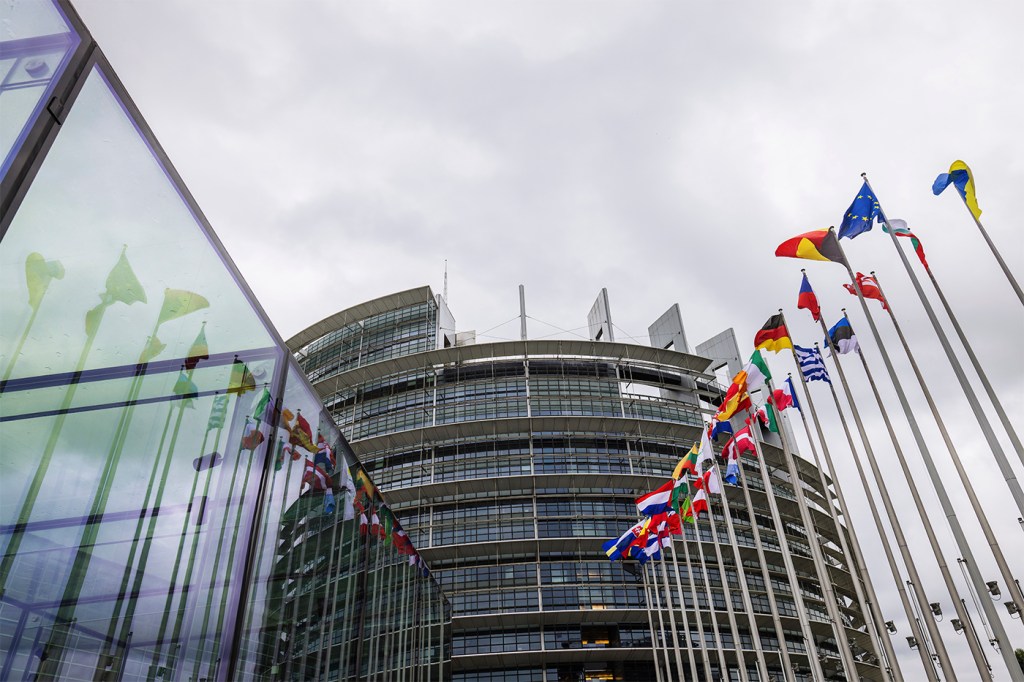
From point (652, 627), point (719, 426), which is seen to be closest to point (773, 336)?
point (719, 426)

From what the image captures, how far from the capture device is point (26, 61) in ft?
11.5

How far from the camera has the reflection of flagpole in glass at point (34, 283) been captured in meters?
3.50

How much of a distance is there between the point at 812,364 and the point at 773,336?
1.66 meters

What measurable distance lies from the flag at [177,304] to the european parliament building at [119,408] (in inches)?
0.7

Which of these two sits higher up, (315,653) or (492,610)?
(492,610)

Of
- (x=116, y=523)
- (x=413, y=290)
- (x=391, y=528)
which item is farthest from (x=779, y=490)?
(x=116, y=523)

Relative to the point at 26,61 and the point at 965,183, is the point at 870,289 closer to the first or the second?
the point at 965,183

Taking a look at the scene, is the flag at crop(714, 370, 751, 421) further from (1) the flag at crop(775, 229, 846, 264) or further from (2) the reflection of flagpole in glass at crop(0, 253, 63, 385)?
(2) the reflection of flagpole in glass at crop(0, 253, 63, 385)

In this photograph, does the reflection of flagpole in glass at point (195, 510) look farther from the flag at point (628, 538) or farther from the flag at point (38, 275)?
the flag at point (628, 538)

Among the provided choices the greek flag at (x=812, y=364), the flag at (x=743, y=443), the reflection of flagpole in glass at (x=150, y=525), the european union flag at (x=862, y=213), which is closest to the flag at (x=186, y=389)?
the reflection of flagpole in glass at (x=150, y=525)

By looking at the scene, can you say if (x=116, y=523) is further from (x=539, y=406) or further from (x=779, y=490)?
(x=779, y=490)

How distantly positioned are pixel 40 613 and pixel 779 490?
51.2 metres

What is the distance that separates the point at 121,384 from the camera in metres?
4.49

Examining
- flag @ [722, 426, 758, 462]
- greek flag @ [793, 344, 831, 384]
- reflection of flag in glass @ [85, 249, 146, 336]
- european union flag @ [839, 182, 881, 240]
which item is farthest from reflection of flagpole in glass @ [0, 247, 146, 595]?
flag @ [722, 426, 758, 462]
